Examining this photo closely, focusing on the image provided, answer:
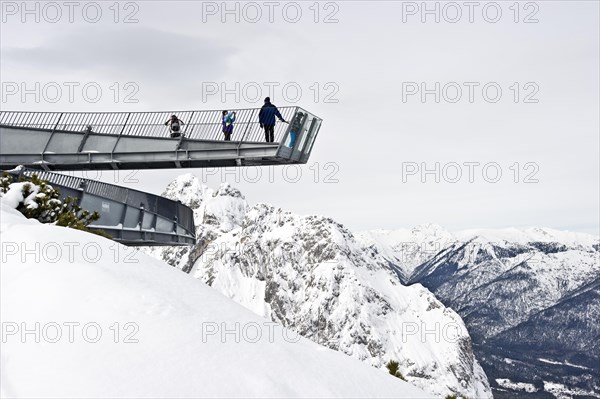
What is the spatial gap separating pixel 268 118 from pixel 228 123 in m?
2.80

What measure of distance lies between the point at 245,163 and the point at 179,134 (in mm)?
4024

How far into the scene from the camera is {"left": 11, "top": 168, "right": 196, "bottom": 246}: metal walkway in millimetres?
29836

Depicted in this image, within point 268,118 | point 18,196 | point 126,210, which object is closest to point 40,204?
point 18,196

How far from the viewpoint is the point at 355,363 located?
1037 cm

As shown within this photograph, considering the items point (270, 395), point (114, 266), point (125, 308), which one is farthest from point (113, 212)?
point (270, 395)

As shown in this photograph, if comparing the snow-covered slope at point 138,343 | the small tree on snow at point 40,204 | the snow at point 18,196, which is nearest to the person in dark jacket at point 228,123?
the small tree on snow at point 40,204

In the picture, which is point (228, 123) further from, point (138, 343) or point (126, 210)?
point (138, 343)

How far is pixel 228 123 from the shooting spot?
32.4 m

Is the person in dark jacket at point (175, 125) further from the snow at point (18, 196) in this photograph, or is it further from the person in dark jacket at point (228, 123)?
the snow at point (18, 196)

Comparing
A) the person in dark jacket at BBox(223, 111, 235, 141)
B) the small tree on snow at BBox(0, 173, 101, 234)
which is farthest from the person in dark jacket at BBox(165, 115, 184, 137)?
the small tree on snow at BBox(0, 173, 101, 234)

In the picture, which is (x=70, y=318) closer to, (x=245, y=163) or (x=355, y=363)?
(x=355, y=363)

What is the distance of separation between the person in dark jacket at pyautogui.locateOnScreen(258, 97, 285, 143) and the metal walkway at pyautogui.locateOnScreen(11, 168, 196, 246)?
7150 mm

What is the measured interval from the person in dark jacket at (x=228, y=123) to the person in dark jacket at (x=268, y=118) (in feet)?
5.36

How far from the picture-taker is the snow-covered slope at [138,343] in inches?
328
